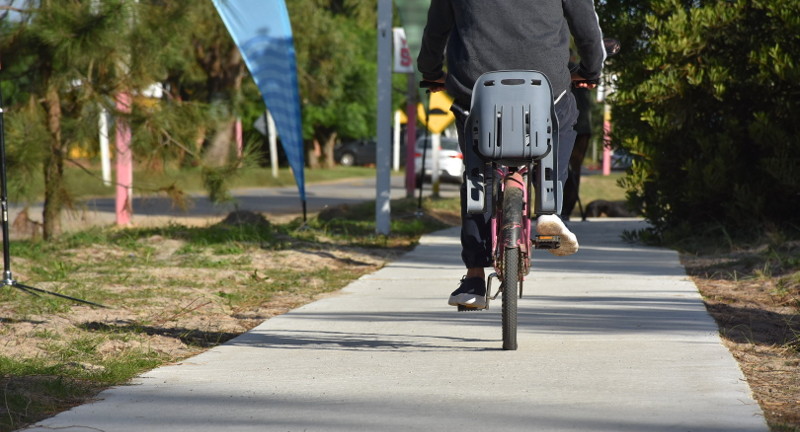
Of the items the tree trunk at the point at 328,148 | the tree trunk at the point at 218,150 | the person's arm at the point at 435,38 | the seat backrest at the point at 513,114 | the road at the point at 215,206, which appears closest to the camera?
the seat backrest at the point at 513,114

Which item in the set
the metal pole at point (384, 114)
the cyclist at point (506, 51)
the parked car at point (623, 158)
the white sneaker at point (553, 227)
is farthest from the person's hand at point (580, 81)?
the metal pole at point (384, 114)

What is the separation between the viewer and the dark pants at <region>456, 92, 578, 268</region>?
16.4 feet

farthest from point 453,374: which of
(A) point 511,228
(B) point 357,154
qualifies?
(B) point 357,154

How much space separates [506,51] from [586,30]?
A: 0.40 meters

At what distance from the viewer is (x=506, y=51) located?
491 cm

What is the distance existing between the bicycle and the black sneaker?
0.17 metres

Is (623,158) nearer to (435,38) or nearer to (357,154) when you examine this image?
(435,38)

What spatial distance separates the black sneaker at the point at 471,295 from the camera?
4.98 meters

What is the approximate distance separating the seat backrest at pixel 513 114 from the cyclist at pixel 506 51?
0.76 feet

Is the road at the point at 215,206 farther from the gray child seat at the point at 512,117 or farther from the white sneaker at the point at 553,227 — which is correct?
the gray child seat at the point at 512,117

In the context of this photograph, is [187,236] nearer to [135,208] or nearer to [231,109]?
[231,109]

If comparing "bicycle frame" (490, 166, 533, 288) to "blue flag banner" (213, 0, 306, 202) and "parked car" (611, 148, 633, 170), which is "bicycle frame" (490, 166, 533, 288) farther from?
"blue flag banner" (213, 0, 306, 202)

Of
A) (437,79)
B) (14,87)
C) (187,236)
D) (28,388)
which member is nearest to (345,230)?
(187,236)

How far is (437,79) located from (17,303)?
2.64m
